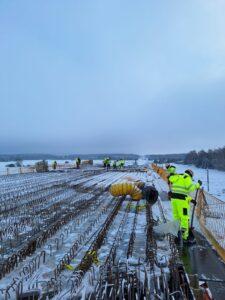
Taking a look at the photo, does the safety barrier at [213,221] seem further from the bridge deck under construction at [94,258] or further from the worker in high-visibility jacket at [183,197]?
the worker in high-visibility jacket at [183,197]

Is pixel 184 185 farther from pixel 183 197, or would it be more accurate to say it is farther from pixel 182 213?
pixel 182 213

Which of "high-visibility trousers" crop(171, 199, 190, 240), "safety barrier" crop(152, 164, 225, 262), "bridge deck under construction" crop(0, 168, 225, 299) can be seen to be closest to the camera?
"bridge deck under construction" crop(0, 168, 225, 299)

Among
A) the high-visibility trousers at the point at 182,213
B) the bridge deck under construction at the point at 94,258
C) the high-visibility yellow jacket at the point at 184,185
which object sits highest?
the high-visibility yellow jacket at the point at 184,185

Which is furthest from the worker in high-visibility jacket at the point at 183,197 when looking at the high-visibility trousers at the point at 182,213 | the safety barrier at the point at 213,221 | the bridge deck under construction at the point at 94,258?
the safety barrier at the point at 213,221

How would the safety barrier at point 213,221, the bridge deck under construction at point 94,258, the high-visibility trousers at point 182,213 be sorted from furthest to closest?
the safety barrier at point 213,221
the high-visibility trousers at point 182,213
the bridge deck under construction at point 94,258

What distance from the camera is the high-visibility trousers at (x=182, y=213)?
24.5ft

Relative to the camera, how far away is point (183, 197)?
761cm

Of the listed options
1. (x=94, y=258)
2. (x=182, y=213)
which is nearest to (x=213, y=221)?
(x=182, y=213)

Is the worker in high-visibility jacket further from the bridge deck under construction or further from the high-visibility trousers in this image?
the bridge deck under construction

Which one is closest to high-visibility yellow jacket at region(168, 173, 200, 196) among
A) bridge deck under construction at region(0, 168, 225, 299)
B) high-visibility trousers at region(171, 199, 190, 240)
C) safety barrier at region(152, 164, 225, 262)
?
high-visibility trousers at region(171, 199, 190, 240)

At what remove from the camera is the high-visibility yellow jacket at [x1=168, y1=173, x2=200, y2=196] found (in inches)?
297

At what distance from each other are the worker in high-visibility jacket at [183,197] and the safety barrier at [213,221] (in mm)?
836

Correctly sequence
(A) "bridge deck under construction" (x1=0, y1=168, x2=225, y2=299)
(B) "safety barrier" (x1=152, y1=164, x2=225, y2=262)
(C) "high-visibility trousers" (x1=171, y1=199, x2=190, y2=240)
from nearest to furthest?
(A) "bridge deck under construction" (x1=0, y1=168, x2=225, y2=299)
(C) "high-visibility trousers" (x1=171, y1=199, x2=190, y2=240)
(B) "safety barrier" (x1=152, y1=164, x2=225, y2=262)

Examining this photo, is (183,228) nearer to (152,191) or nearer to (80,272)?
(80,272)
